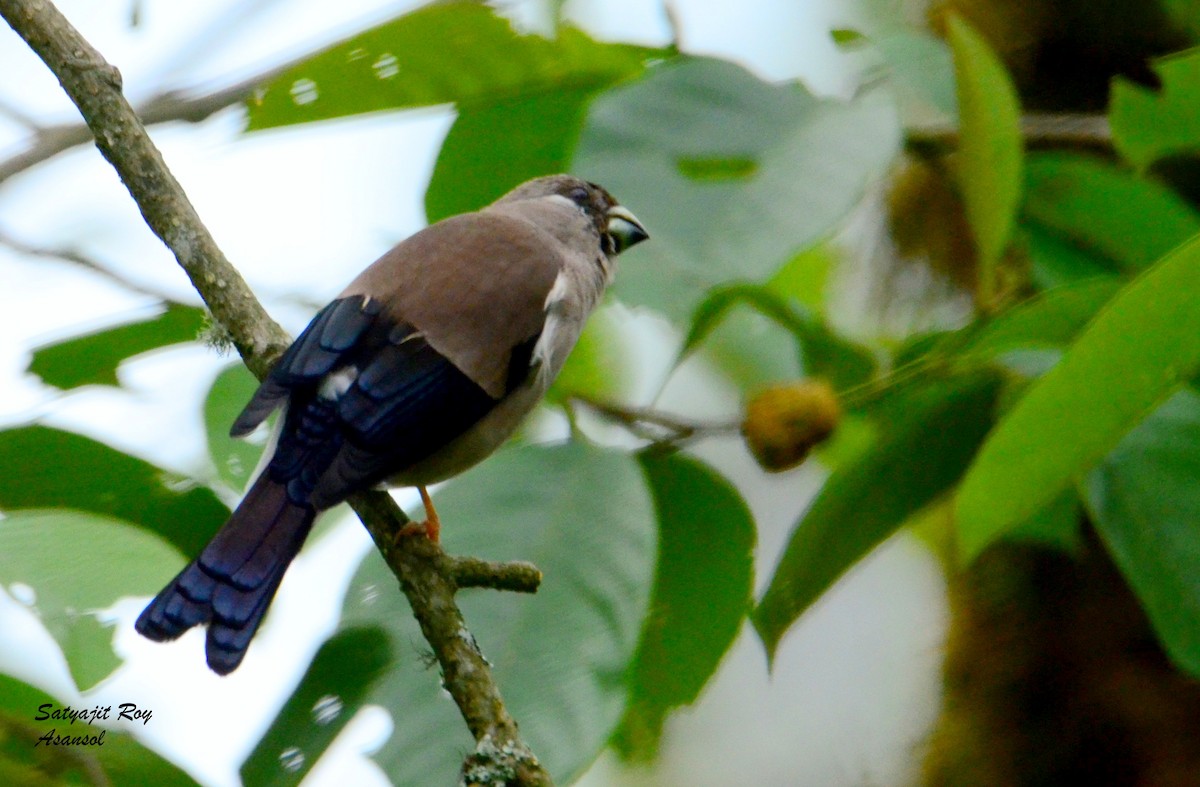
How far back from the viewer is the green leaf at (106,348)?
2.47 m

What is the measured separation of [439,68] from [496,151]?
249 mm

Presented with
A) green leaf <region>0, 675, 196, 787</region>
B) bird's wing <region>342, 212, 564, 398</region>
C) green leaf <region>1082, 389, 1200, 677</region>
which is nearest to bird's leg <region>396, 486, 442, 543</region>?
bird's wing <region>342, 212, 564, 398</region>

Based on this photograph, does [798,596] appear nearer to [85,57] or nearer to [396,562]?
[396,562]

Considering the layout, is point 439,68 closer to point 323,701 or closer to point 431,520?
point 431,520

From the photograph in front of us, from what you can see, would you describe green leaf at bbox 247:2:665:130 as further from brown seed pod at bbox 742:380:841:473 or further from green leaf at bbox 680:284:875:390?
brown seed pod at bbox 742:380:841:473

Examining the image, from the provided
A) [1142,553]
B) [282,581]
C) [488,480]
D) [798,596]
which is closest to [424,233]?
[488,480]

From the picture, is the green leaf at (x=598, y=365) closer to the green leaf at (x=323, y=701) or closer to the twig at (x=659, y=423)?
the twig at (x=659, y=423)

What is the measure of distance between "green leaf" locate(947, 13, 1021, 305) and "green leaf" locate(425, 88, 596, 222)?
0.78m

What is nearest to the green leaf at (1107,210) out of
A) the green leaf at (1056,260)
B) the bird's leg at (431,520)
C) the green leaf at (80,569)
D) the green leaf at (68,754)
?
A: the green leaf at (1056,260)

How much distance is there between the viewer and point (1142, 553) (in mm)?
1945

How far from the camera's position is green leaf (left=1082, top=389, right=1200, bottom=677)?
6.24 ft

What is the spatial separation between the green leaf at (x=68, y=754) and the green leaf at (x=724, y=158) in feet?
3.71

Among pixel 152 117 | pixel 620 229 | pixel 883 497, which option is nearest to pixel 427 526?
pixel 883 497

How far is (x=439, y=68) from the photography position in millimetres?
2762
